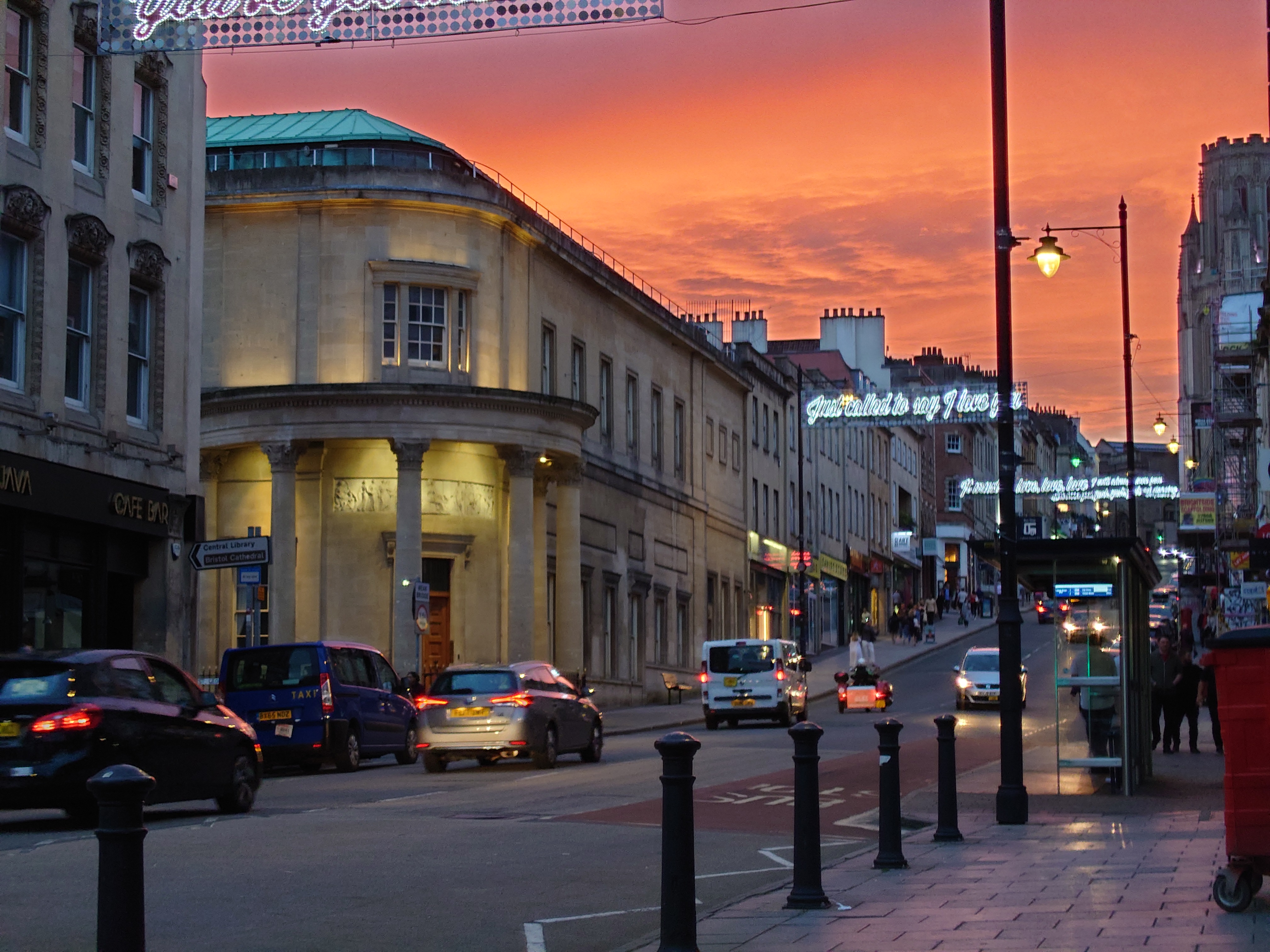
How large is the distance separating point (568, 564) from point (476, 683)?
21.6 metres

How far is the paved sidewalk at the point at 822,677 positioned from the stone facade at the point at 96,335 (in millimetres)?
12852

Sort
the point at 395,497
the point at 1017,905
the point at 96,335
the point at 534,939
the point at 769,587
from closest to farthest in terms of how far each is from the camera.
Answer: the point at 534,939 < the point at 1017,905 < the point at 96,335 < the point at 395,497 < the point at 769,587

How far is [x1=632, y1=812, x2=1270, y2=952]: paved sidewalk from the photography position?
9.41 metres

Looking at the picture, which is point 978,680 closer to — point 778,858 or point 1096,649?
Answer: point 1096,649

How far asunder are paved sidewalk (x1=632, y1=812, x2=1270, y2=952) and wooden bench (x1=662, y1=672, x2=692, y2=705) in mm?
39788

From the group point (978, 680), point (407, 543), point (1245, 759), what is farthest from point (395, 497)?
point (1245, 759)

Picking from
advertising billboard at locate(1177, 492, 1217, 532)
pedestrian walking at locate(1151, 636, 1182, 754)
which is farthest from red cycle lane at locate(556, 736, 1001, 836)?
advertising billboard at locate(1177, 492, 1217, 532)

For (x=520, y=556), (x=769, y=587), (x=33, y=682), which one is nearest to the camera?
(x=33, y=682)

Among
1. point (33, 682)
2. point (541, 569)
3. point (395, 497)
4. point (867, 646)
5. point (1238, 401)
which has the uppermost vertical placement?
point (1238, 401)

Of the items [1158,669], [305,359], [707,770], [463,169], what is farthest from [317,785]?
[463,169]

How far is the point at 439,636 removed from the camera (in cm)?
4641

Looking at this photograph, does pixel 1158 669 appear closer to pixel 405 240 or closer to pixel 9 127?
pixel 9 127

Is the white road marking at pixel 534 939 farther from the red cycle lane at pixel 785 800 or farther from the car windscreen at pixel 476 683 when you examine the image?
the car windscreen at pixel 476 683

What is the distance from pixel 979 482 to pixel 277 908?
75.3 metres
